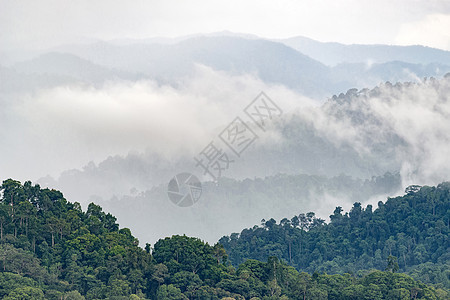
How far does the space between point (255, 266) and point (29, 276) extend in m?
15.5

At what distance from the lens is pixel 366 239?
85562mm

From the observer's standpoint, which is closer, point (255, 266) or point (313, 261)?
point (255, 266)

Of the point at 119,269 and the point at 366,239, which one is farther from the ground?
the point at 366,239

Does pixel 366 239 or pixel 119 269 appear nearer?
pixel 119 269

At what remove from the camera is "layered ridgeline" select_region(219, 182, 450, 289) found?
270 ft

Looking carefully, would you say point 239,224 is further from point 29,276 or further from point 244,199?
point 29,276

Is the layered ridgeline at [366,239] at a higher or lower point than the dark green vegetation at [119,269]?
higher

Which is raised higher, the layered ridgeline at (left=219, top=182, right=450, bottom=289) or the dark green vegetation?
the layered ridgeline at (left=219, top=182, right=450, bottom=289)

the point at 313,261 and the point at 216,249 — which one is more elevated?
the point at 313,261

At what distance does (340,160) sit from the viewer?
164m

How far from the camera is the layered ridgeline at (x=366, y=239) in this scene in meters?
82.2

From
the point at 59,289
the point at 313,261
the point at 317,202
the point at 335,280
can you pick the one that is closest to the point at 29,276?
the point at 59,289

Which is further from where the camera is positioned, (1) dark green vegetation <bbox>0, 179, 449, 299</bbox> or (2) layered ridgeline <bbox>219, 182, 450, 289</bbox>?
(2) layered ridgeline <bbox>219, 182, 450, 289</bbox>

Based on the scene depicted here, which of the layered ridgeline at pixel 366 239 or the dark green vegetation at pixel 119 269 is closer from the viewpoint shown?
the dark green vegetation at pixel 119 269
